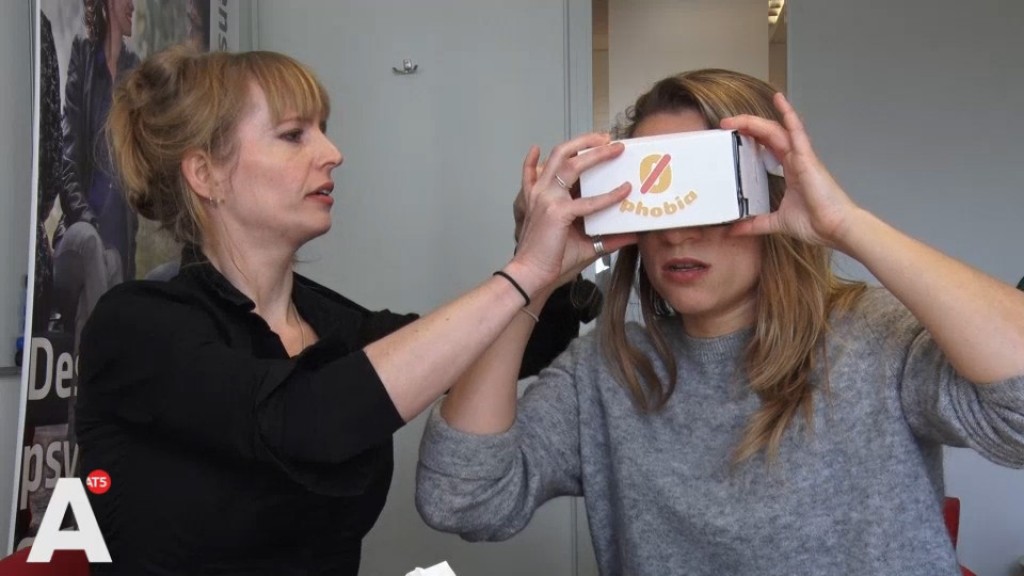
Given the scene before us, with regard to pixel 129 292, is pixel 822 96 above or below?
above

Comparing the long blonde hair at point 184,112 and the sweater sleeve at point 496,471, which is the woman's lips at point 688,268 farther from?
the long blonde hair at point 184,112

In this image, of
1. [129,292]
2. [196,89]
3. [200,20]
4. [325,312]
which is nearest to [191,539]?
[129,292]

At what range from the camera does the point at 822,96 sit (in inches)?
115

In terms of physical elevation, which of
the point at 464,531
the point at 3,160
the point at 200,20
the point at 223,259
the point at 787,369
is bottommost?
the point at 464,531

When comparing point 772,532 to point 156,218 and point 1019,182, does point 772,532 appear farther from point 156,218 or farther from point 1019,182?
point 1019,182

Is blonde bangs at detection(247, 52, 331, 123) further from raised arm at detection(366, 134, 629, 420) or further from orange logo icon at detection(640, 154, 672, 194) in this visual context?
orange logo icon at detection(640, 154, 672, 194)

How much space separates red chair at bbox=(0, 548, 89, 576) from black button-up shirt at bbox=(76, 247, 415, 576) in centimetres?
3

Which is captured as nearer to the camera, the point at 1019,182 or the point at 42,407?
the point at 42,407

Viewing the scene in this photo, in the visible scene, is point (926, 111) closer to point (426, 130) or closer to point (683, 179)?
point (426, 130)

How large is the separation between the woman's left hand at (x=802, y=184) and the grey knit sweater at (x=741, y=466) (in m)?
0.16

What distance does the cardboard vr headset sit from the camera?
38.3 inches

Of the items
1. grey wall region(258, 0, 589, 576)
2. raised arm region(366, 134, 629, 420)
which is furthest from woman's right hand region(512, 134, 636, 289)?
grey wall region(258, 0, 589, 576)

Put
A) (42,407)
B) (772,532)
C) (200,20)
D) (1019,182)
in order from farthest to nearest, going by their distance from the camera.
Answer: (1019,182)
(200,20)
(42,407)
(772,532)

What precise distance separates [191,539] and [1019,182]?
266 cm
